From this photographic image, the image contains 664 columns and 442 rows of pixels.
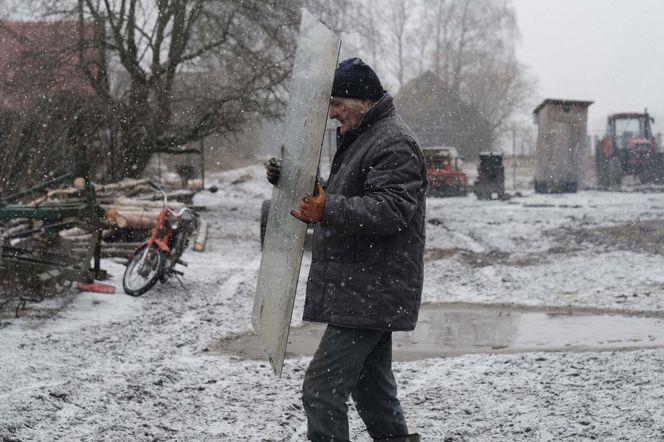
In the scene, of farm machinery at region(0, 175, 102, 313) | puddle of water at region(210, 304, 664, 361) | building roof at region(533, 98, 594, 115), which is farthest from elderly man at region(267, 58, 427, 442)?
building roof at region(533, 98, 594, 115)

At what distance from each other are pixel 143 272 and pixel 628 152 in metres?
26.7

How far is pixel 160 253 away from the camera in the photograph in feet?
30.6

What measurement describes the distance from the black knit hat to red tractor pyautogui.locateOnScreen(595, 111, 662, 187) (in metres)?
30.4

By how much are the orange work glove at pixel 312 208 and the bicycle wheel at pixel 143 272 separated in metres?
6.25

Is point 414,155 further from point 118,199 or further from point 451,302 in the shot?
point 118,199

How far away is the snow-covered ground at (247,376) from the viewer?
14.2ft

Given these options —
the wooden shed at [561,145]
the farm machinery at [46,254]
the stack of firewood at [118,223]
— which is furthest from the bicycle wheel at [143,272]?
the wooden shed at [561,145]

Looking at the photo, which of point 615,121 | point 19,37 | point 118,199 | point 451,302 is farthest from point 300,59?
point 615,121

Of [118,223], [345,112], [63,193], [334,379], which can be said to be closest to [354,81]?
[345,112]

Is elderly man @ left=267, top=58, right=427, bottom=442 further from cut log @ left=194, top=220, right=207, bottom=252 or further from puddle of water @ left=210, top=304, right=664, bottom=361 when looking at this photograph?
cut log @ left=194, top=220, right=207, bottom=252

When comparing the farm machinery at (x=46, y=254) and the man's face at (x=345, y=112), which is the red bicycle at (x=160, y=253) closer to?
the farm machinery at (x=46, y=254)

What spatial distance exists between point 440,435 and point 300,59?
2065mm

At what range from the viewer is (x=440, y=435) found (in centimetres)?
422

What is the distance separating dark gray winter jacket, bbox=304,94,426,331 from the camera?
2969 mm
